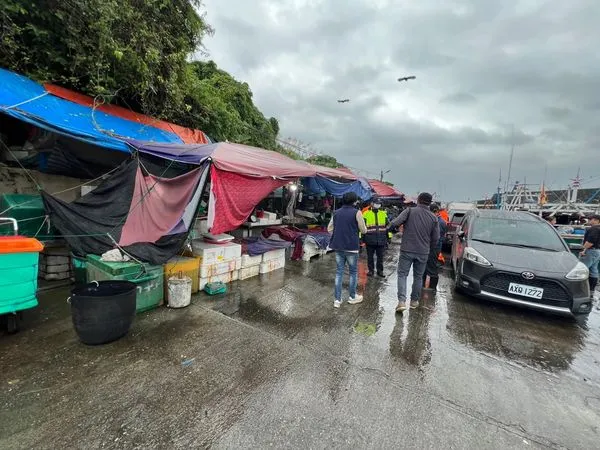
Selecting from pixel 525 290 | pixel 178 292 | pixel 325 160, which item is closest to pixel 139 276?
pixel 178 292

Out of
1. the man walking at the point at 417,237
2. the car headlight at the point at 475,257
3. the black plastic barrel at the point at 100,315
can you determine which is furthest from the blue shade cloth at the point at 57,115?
the car headlight at the point at 475,257

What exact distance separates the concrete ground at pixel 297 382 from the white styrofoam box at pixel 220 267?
688 mm

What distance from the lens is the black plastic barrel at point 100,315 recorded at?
113 inches

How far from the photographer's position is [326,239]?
340 inches

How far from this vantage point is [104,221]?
178 inches

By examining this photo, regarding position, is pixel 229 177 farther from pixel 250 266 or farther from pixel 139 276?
pixel 250 266

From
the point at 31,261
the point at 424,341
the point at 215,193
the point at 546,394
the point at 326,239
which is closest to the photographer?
the point at 546,394

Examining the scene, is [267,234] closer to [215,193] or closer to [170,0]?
[215,193]

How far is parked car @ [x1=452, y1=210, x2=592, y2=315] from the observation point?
4.20m

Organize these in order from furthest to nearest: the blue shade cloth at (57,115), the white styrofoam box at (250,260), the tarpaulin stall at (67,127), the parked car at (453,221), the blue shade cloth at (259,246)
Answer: the parked car at (453,221) → the blue shade cloth at (259,246) → the white styrofoam box at (250,260) → the tarpaulin stall at (67,127) → the blue shade cloth at (57,115)

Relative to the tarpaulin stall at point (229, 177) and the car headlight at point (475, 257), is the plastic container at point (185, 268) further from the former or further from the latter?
the car headlight at point (475, 257)

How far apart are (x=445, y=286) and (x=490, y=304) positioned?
3.47ft

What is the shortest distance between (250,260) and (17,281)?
3452 mm

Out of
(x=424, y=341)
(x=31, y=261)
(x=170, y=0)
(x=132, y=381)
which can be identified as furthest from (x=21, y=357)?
(x=170, y=0)
